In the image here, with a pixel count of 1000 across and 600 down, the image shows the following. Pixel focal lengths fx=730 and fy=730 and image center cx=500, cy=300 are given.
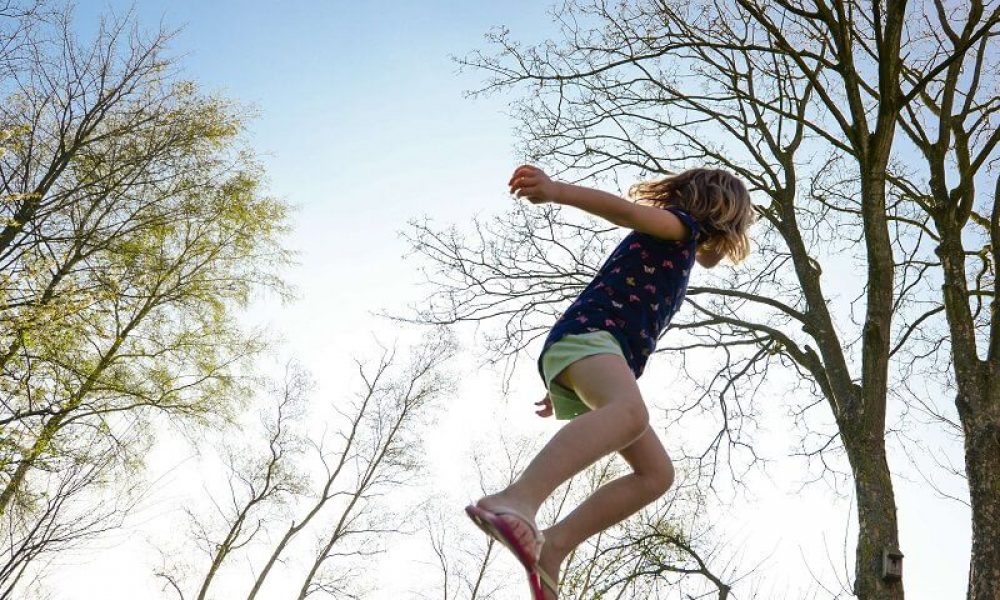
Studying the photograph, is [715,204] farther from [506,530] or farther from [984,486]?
[984,486]

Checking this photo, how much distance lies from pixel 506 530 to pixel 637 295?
0.83 m

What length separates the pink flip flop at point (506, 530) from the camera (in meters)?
1.53

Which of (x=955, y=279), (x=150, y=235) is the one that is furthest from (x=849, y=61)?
(x=150, y=235)

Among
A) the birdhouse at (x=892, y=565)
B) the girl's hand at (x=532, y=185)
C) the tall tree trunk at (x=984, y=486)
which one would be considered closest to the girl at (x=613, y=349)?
the girl's hand at (x=532, y=185)

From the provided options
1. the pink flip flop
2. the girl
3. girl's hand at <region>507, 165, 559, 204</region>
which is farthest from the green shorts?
the pink flip flop

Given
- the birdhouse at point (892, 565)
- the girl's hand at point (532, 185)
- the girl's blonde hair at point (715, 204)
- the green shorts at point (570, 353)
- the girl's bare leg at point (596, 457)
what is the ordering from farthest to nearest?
the birdhouse at point (892, 565), the girl's blonde hair at point (715, 204), the green shorts at point (570, 353), the girl's hand at point (532, 185), the girl's bare leg at point (596, 457)

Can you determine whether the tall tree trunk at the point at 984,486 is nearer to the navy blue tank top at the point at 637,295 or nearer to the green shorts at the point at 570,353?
the navy blue tank top at the point at 637,295

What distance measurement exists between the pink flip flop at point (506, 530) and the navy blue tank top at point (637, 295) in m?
0.59

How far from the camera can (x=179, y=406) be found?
10.2 meters

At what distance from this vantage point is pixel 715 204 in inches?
87.3

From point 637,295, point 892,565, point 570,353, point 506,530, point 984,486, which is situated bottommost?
point 506,530

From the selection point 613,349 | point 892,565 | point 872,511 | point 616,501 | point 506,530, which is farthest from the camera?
point 872,511

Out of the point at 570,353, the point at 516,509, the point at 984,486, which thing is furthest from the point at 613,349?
the point at 984,486

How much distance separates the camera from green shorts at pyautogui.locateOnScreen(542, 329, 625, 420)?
192 cm
